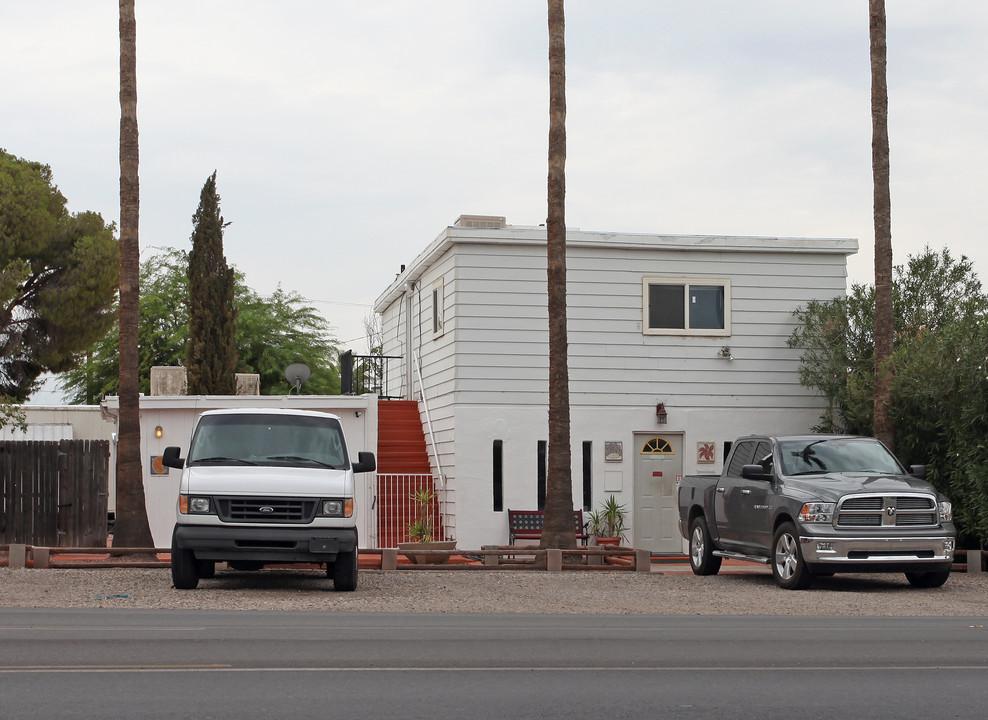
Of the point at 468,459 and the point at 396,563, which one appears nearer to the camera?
the point at 396,563

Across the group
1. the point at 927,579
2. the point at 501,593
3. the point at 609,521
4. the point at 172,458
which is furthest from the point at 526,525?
the point at 172,458

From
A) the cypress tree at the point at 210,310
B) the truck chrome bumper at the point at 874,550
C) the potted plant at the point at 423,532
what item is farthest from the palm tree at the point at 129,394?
the cypress tree at the point at 210,310

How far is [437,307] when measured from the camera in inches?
1011

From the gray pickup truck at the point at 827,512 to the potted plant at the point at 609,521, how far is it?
506 centimetres

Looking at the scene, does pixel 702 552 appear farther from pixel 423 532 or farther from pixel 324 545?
pixel 324 545

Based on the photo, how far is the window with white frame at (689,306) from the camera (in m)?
24.7

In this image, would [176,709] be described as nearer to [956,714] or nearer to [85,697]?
[85,697]

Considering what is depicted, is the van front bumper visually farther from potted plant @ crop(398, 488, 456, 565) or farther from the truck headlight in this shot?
the truck headlight

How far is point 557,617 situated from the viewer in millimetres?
13070

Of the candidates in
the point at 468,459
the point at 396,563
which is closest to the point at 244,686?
the point at 396,563

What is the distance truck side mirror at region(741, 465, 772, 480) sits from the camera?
1695cm

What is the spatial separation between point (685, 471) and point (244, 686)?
686 inches

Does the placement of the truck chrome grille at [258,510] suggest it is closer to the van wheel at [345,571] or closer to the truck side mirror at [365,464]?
the van wheel at [345,571]

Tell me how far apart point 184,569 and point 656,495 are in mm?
11443
